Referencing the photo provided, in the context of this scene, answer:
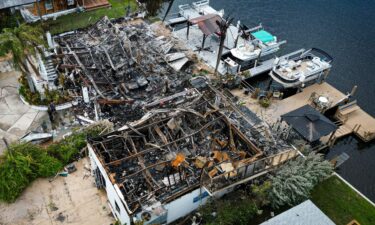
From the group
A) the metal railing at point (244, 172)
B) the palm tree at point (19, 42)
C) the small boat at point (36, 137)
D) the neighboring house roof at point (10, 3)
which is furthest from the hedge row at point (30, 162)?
the neighboring house roof at point (10, 3)

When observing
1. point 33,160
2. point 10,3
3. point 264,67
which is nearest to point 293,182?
point 264,67

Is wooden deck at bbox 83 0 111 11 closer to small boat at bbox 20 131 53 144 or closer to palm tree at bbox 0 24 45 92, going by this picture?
palm tree at bbox 0 24 45 92

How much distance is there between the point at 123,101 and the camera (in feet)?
97.0

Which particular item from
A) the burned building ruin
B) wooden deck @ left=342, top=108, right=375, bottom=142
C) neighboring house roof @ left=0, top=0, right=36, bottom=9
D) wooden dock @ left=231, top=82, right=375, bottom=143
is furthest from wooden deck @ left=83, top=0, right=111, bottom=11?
wooden deck @ left=342, top=108, right=375, bottom=142

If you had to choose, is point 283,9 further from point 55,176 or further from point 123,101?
point 55,176

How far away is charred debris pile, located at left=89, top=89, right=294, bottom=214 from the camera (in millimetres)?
22172

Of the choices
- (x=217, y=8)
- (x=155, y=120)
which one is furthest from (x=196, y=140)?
(x=217, y=8)

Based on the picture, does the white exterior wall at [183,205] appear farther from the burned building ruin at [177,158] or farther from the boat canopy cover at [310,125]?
the boat canopy cover at [310,125]

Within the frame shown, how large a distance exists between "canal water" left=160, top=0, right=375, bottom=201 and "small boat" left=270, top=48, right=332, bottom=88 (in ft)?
11.1

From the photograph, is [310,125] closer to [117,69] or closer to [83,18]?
[117,69]

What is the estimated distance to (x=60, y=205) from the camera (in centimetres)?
2364

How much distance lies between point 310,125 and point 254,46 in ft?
41.5

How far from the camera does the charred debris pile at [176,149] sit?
22172 millimetres

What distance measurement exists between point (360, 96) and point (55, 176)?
29.1m
